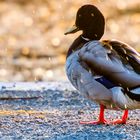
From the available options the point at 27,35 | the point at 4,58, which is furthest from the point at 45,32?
the point at 4,58

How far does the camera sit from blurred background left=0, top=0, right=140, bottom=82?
16859 mm

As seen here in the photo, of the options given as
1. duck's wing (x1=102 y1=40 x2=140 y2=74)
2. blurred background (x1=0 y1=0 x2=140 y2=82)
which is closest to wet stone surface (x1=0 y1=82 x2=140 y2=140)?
duck's wing (x1=102 y1=40 x2=140 y2=74)

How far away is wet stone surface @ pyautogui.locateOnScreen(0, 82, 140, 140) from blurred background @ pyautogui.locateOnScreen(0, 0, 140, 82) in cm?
419

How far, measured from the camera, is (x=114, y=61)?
831cm

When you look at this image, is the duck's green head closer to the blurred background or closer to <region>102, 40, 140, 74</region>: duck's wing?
<region>102, 40, 140, 74</region>: duck's wing

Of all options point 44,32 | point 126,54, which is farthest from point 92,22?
point 44,32

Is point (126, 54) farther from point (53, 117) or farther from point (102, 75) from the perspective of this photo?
point (53, 117)

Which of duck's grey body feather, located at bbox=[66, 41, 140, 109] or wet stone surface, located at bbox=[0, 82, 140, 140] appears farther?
duck's grey body feather, located at bbox=[66, 41, 140, 109]

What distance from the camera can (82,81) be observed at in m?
8.50

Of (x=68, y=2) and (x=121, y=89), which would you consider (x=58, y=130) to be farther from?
(x=68, y=2)

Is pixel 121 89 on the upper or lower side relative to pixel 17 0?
lower

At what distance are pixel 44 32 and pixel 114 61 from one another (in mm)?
13951

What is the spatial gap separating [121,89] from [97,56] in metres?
0.40

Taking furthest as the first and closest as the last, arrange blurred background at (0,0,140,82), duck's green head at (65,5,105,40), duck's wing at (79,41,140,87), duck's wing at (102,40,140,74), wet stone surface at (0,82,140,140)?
1. blurred background at (0,0,140,82)
2. duck's green head at (65,5,105,40)
3. duck's wing at (102,40,140,74)
4. duck's wing at (79,41,140,87)
5. wet stone surface at (0,82,140,140)
